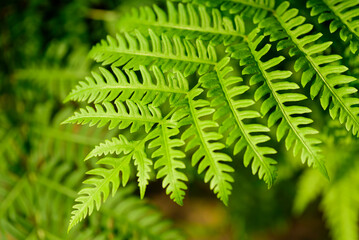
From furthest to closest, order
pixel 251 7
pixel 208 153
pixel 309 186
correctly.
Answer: pixel 309 186
pixel 251 7
pixel 208 153

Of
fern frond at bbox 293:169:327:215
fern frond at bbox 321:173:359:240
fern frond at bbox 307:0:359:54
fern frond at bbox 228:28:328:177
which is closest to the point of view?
fern frond at bbox 228:28:328:177

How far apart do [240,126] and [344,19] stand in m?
0.42

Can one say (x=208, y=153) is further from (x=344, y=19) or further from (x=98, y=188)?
(x=344, y=19)

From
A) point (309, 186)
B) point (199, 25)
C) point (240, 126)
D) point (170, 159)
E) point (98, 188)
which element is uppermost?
point (199, 25)

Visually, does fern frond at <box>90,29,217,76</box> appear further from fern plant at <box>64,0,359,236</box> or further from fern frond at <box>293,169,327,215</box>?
fern frond at <box>293,169,327,215</box>

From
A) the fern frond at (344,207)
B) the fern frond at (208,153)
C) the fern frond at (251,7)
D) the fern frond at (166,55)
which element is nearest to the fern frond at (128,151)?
the fern frond at (208,153)

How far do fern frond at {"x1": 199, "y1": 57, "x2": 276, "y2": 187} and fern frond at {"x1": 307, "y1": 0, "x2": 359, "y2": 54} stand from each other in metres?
0.29

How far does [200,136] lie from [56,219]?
0.80 meters

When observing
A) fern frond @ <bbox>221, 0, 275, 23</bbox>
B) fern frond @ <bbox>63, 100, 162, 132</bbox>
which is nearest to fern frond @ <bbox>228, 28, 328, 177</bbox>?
fern frond @ <bbox>221, 0, 275, 23</bbox>

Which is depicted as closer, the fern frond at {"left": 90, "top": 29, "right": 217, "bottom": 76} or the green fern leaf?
the green fern leaf

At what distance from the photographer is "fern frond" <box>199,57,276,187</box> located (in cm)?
77

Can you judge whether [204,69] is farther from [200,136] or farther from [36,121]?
[36,121]

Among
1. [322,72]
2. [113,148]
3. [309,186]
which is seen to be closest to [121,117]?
[113,148]

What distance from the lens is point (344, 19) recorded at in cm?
90
